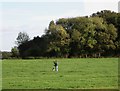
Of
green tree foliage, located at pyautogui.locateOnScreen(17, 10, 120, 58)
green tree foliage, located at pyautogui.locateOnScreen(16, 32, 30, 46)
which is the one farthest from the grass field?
green tree foliage, located at pyautogui.locateOnScreen(16, 32, 30, 46)

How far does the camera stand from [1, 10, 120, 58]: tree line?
10288cm

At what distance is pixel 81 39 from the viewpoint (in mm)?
103625

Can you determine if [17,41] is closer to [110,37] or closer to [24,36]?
[24,36]

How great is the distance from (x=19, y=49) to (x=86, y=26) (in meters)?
24.6

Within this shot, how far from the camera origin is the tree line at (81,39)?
4050 inches

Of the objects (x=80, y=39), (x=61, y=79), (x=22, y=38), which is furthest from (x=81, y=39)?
(x=61, y=79)

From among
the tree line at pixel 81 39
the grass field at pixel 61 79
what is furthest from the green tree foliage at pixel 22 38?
the grass field at pixel 61 79

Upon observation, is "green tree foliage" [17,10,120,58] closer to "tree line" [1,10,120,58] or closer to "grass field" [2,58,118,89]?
"tree line" [1,10,120,58]

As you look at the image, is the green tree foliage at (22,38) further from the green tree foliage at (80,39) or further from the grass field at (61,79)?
the grass field at (61,79)

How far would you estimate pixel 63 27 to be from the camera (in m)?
109

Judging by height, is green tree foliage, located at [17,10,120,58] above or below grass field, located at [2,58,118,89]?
above

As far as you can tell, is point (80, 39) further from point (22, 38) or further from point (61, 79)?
point (61, 79)

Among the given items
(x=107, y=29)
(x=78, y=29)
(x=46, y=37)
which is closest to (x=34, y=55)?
(x=46, y=37)

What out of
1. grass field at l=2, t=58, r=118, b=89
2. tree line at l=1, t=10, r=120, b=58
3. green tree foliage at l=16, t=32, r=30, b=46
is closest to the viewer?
grass field at l=2, t=58, r=118, b=89
